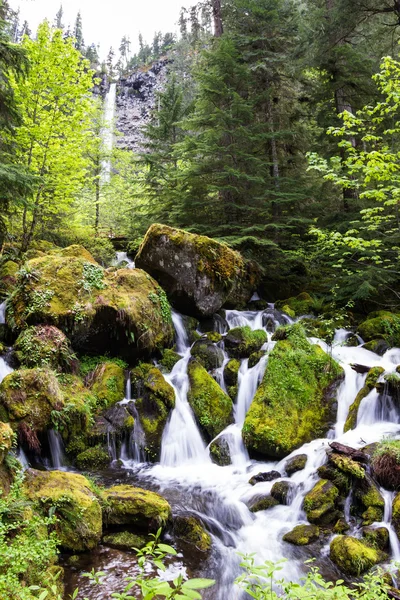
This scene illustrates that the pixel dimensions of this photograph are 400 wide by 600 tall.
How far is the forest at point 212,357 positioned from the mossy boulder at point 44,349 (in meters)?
0.04

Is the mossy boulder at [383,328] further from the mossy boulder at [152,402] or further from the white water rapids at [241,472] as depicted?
the mossy boulder at [152,402]

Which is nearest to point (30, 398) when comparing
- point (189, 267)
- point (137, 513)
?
point (137, 513)

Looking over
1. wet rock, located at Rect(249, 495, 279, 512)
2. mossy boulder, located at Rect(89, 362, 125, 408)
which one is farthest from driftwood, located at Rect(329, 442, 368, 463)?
mossy boulder, located at Rect(89, 362, 125, 408)

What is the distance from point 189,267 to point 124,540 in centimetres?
754

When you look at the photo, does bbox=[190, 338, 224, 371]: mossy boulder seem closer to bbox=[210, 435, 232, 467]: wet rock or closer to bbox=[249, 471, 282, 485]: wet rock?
bbox=[210, 435, 232, 467]: wet rock

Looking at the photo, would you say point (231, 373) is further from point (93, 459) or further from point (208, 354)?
point (93, 459)

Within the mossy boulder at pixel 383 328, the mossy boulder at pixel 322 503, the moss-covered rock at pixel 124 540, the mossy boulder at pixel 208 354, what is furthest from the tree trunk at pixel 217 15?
the moss-covered rock at pixel 124 540

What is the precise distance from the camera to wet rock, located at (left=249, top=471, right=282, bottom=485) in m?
6.65

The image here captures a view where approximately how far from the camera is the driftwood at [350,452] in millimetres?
6211

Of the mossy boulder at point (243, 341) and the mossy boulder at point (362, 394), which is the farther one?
the mossy boulder at point (243, 341)

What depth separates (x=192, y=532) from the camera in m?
5.21

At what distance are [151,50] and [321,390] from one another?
11121cm

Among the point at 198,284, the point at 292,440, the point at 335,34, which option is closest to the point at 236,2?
the point at 335,34

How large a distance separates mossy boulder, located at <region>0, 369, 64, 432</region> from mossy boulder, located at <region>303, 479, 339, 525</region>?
4655mm
